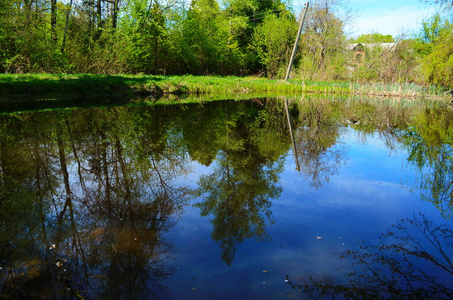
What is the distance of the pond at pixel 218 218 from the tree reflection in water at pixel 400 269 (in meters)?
0.01

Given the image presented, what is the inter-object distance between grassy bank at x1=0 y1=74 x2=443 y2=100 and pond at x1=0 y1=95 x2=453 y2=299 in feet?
25.8

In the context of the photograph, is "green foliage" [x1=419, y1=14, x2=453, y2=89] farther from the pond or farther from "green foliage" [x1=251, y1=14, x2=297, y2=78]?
"green foliage" [x1=251, y1=14, x2=297, y2=78]

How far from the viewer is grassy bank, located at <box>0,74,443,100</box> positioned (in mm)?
14578

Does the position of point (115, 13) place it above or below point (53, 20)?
above

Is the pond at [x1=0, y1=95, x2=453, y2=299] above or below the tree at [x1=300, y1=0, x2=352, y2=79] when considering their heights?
below

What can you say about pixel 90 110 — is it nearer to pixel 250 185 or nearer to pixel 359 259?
pixel 250 185

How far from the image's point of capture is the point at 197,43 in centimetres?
3122

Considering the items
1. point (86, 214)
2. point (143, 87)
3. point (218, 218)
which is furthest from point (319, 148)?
point (143, 87)

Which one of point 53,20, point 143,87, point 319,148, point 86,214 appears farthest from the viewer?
point 53,20

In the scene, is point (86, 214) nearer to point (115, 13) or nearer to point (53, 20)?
point (53, 20)

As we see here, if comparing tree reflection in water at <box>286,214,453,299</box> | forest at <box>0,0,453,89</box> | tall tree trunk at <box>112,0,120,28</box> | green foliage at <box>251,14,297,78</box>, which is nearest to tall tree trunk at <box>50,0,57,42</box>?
forest at <box>0,0,453,89</box>

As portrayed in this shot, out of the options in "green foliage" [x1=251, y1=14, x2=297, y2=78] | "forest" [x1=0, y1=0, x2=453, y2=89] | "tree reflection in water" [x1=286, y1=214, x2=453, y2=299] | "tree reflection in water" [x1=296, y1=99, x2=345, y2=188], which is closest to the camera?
"tree reflection in water" [x1=286, y1=214, x2=453, y2=299]

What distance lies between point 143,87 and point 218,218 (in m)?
17.1

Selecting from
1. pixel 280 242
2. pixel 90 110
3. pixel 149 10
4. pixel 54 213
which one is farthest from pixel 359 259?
pixel 149 10
